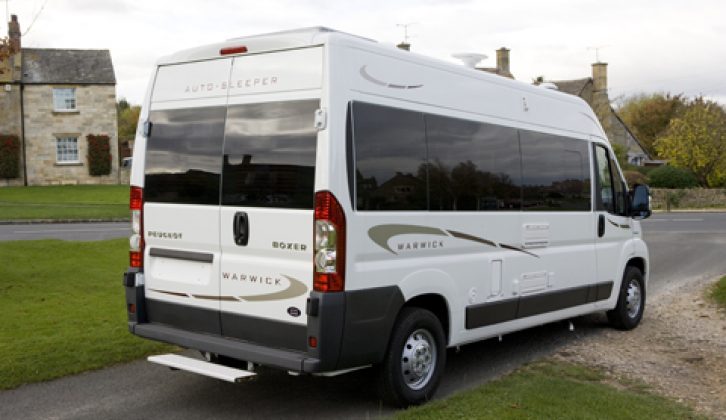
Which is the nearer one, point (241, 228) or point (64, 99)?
point (241, 228)

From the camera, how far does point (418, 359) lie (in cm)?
585

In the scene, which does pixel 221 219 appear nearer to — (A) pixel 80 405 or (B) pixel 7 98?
(A) pixel 80 405

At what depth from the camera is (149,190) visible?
6.20 meters

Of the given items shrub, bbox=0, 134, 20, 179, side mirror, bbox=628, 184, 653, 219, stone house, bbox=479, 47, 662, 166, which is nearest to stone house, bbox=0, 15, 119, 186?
shrub, bbox=0, 134, 20, 179

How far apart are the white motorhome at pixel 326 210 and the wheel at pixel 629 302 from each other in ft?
7.49

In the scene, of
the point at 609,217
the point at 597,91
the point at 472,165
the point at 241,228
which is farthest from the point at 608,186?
the point at 597,91

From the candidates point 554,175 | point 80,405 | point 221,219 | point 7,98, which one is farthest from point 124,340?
point 7,98

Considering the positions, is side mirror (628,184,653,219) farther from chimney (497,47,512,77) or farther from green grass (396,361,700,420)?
chimney (497,47,512,77)

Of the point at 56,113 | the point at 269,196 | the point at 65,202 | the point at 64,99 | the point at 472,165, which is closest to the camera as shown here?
the point at 269,196

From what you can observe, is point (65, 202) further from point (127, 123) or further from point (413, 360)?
point (127, 123)

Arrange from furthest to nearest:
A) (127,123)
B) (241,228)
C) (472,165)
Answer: (127,123)
(472,165)
(241,228)

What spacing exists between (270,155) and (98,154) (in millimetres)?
44186

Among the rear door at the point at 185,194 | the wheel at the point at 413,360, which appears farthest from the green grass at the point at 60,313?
the wheel at the point at 413,360

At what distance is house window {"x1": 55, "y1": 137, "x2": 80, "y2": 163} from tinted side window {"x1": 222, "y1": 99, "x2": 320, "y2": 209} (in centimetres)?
4442
